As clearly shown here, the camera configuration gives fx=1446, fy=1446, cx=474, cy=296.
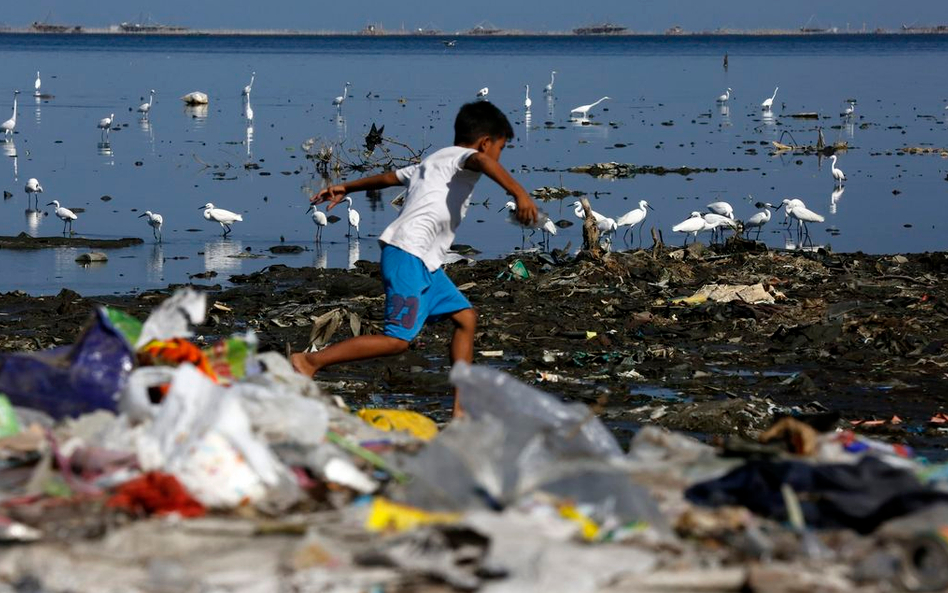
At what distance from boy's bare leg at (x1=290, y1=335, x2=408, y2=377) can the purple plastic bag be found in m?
1.83

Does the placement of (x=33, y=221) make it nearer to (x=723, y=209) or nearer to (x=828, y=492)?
(x=723, y=209)

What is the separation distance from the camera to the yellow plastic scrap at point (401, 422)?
543cm

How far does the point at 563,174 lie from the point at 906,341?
1389 cm

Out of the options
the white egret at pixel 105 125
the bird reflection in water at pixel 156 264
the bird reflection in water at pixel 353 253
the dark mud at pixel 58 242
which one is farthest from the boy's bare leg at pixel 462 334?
the white egret at pixel 105 125

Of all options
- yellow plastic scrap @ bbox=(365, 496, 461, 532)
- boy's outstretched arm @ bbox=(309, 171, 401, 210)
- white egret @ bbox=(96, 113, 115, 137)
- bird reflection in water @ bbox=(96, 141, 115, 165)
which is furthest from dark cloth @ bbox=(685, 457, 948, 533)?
white egret @ bbox=(96, 113, 115, 137)

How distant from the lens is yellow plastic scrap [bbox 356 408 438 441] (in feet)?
17.8

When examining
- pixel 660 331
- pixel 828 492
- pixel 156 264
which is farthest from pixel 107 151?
pixel 828 492

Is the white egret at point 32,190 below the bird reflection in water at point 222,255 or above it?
above

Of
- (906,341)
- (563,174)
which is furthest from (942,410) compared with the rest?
(563,174)

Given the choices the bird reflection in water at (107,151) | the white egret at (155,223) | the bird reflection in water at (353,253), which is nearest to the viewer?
the bird reflection in water at (353,253)

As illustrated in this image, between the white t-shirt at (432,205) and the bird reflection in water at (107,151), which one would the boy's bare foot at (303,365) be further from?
the bird reflection in water at (107,151)

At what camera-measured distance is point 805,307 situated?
10.3 metres

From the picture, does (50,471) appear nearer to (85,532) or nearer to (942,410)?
(85,532)

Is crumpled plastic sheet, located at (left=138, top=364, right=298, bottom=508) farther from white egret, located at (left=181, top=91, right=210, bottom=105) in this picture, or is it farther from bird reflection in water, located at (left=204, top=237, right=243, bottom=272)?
white egret, located at (left=181, top=91, right=210, bottom=105)
